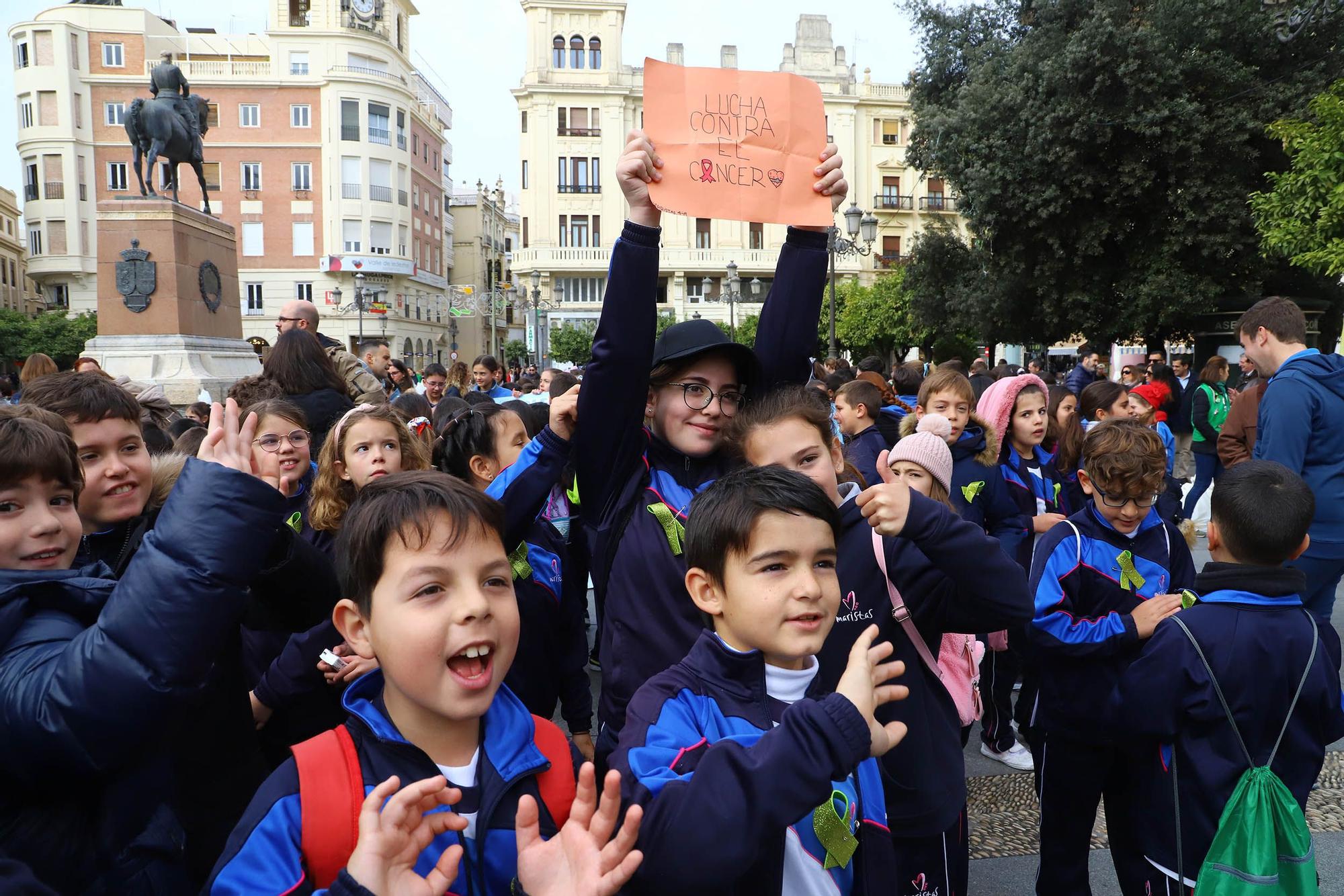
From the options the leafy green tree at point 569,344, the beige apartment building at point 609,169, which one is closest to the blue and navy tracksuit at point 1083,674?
the leafy green tree at point 569,344

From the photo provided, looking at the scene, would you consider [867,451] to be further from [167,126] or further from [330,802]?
[167,126]

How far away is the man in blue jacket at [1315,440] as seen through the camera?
171 inches

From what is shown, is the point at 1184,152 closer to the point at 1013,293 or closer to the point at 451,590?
the point at 1013,293

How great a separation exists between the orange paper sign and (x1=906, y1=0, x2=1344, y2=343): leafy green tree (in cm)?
1552

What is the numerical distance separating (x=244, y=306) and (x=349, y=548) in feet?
167

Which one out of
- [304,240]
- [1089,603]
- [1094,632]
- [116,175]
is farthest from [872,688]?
[116,175]

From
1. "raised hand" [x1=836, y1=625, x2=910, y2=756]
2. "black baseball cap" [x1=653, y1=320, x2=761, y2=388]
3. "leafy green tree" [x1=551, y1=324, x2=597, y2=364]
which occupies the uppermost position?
"leafy green tree" [x1=551, y1=324, x2=597, y2=364]

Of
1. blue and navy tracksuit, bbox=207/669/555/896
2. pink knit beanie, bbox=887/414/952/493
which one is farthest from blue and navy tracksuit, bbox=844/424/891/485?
blue and navy tracksuit, bbox=207/669/555/896

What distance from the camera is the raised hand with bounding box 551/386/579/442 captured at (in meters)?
2.53

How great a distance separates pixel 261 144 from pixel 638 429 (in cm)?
5186

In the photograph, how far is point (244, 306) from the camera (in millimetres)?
47281

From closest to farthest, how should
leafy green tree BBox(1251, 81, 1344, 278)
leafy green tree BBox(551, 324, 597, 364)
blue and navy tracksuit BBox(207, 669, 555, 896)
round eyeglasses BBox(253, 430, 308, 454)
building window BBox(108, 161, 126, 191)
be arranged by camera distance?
blue and navy tracksuit BBox(207, 669, 555, 896), round eyeglasses BBox(253, 430, 308, 454), leafy green tree BBox(1251, 81, 1344, 278), leafy green tree BBox(551, 324, 597, 364), building window BBox(108, 161, 126, 191)

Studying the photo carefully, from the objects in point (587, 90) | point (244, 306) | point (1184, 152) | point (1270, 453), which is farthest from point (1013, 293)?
point (244, 306)

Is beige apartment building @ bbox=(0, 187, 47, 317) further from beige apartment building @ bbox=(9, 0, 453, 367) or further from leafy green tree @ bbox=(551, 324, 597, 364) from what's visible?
leafy green tree @ bbox=(551, 324, 597, 364)
